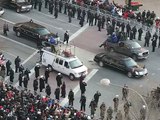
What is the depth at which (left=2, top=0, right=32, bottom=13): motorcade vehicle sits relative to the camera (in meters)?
49.8

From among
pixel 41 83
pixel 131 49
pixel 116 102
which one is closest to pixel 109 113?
pixel 116 102

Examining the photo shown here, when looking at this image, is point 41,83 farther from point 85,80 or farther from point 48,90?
point 85,80

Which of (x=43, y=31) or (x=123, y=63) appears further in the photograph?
(x=43, y=31)

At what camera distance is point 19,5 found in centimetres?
4969

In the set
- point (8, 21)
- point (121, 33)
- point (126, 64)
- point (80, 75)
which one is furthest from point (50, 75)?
point (8, 21)

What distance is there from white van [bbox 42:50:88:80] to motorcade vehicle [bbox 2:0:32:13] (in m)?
12.4

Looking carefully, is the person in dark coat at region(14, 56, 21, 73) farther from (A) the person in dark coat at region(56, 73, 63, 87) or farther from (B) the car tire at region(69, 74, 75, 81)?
(B) the car tire at region(69, 74, 75, 81)

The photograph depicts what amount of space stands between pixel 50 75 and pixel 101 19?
406 inches

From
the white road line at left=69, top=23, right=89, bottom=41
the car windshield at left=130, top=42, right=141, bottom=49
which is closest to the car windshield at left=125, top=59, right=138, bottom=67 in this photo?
the car windshield at left=130, top=42, right=141, bottom=49

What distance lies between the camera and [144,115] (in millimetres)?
29453

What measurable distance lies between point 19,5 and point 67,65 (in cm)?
1428

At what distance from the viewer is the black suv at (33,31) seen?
4259 centimetres

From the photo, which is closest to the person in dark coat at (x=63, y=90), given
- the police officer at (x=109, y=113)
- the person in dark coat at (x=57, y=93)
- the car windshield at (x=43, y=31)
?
the person in dark coat at (x=57, y=93)

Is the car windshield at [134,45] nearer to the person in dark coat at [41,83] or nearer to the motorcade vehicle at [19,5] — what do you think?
the person in dark coat at [41,83]
